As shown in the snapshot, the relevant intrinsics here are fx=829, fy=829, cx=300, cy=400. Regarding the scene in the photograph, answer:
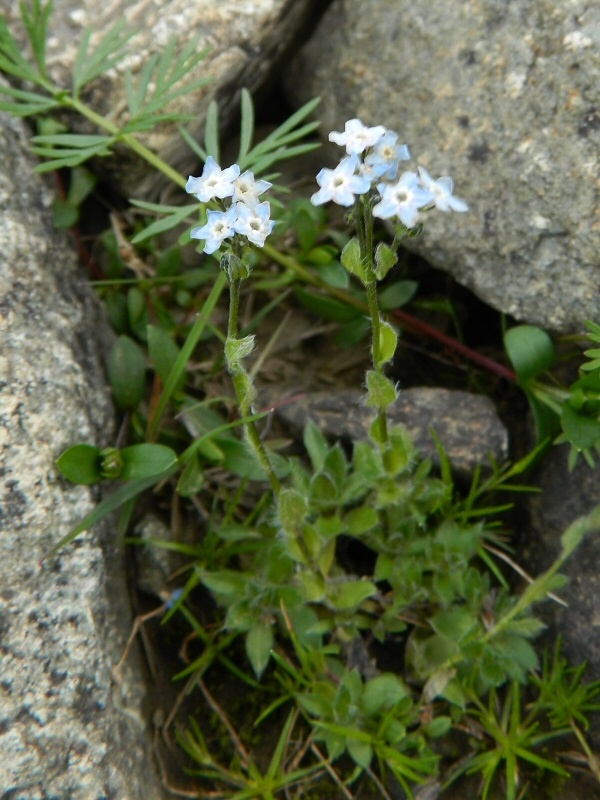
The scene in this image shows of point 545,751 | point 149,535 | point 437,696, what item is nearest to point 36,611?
point 149,535

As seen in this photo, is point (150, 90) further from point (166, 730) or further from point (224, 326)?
point (166, 730)

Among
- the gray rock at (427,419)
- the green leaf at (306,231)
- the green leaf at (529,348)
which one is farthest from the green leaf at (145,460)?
the green leaf at (529,348)

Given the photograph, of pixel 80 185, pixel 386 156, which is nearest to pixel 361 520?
pixel 386 156

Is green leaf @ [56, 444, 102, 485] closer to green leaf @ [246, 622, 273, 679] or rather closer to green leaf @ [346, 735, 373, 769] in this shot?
green leaf @ [246, 622, 273, 679]

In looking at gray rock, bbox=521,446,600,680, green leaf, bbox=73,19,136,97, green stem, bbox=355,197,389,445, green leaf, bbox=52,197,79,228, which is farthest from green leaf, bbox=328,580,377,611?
green leaf, bbox=73,19,136,97

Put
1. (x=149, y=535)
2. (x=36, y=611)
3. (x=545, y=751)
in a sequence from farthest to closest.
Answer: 1. (x=149, y=535)
2. (x=545, y=751)
3. (x=36, y=611)

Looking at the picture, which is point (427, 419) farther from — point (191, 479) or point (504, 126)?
point (504, 126)
